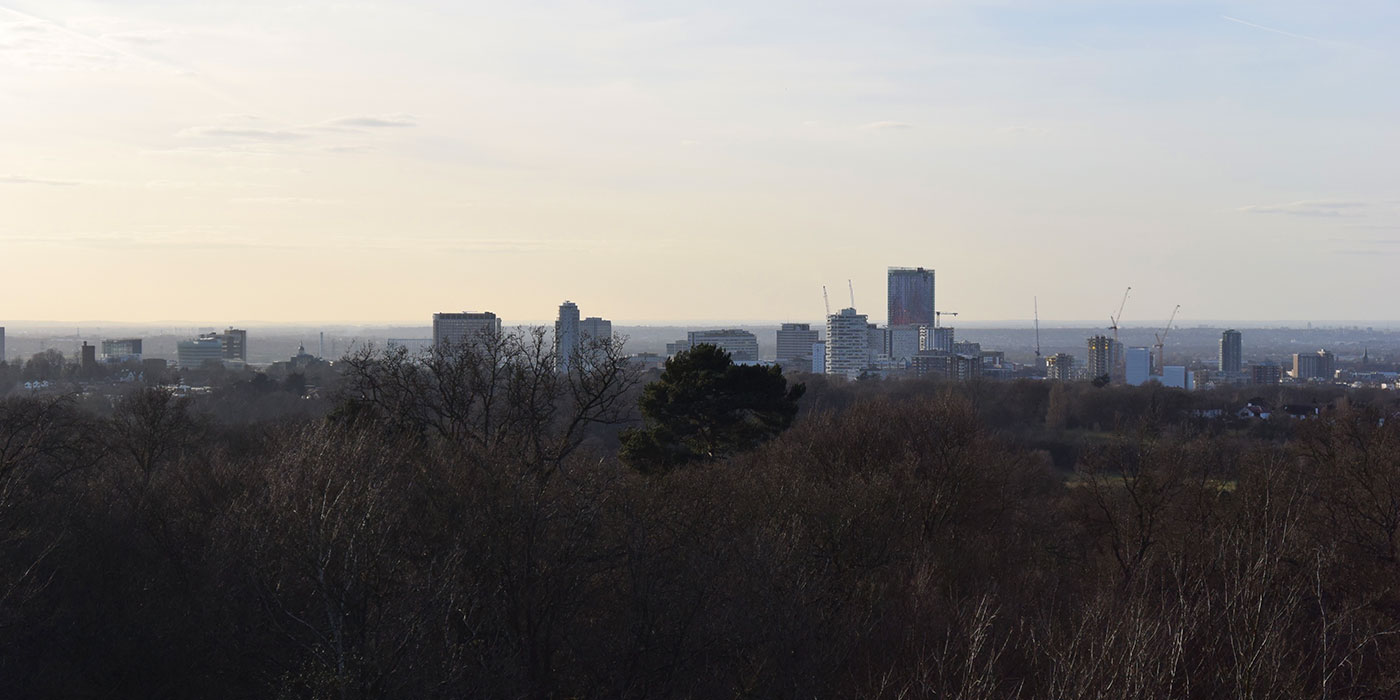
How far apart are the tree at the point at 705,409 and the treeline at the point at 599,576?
2.33 m

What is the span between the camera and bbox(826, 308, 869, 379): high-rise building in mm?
170750

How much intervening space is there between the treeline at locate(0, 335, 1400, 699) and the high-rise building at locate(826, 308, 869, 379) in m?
141

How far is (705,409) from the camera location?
32.2m

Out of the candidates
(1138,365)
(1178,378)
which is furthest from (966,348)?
(1178,378)

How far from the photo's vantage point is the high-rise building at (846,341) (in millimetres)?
170750

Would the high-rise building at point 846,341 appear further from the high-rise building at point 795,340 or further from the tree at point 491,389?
the tree at point 491,389

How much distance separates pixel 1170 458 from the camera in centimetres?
3338

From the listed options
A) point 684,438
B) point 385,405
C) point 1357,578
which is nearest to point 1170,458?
point 1357,578

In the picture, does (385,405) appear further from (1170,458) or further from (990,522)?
(1170,458)

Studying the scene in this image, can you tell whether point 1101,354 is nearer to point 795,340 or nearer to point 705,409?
point 795,340

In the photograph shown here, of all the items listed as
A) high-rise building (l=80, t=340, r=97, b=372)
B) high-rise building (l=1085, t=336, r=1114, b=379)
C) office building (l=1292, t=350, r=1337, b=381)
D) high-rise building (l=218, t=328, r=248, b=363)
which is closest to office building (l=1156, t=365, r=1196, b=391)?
high-rise building (l=1085, t=336, r=1114, b=379)

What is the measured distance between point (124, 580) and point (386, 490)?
655 centimetres

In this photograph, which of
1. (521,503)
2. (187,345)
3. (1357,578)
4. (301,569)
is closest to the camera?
(301,569)

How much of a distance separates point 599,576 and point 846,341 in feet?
516
